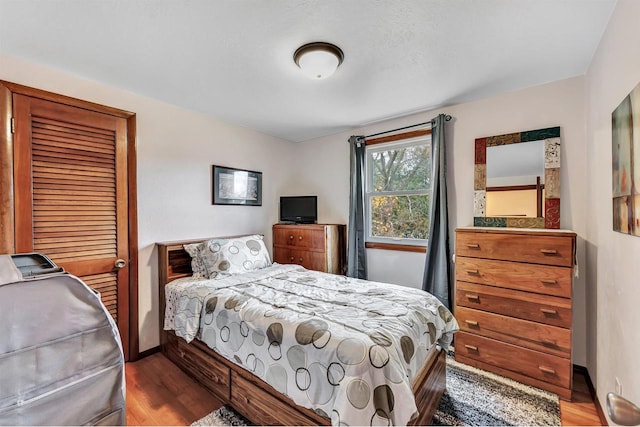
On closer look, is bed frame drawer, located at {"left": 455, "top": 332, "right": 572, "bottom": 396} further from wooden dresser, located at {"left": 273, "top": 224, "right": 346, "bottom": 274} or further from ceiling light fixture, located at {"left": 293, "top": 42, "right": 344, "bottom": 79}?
ceiling light fixture, located at {"left": 293, "top": 42, "right": 344, "bottom": 79}

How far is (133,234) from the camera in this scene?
2.47 meters

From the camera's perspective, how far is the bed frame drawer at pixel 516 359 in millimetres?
1954

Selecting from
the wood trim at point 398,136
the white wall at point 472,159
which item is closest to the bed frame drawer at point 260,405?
the white wall at point 472,159

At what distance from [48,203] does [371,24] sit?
2.59 metres

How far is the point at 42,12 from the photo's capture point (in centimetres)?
146

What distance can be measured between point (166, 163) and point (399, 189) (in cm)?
256

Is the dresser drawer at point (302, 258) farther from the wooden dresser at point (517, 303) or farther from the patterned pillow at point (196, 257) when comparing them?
the wooden dresser at point (517, 303)

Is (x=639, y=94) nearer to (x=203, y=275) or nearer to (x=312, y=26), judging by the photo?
(x=312, y=26)

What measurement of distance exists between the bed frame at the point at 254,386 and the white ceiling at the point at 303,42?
6.59 feet

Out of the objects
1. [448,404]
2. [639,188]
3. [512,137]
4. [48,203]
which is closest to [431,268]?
[448,404]

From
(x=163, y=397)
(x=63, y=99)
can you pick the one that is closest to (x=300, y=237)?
(x=163, y=397)

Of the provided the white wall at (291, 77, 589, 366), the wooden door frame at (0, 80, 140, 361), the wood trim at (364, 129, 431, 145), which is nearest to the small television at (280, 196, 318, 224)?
the white wall at (291, 77, 589, 366)

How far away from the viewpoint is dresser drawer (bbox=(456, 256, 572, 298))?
1.96 metres

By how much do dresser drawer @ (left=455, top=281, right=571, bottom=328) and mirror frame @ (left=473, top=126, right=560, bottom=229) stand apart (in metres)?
0.64
